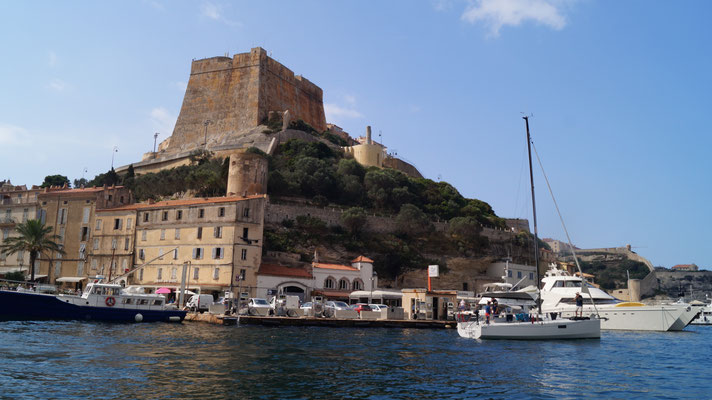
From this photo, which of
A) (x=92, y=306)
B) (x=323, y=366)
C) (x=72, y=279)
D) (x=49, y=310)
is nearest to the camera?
(x=323, y=366)

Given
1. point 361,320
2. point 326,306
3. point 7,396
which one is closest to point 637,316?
point 361,320

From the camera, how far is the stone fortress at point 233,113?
7906 centimetres

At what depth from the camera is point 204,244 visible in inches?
1925

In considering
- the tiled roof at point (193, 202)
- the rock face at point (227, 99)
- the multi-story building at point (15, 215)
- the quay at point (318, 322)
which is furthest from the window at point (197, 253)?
the rock face at point (227, 99)

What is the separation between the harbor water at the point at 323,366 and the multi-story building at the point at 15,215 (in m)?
29.1

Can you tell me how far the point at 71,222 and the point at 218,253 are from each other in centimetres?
1884

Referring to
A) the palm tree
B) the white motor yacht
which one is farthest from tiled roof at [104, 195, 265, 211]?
the white motor yacht

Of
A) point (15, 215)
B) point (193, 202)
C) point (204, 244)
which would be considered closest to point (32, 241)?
point (15, 215)

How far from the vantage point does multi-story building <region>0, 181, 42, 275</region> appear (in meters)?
55.9

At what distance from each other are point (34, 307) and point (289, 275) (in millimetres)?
20510

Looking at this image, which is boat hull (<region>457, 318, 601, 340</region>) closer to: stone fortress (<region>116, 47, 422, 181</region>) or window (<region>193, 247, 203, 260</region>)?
window (<region>193, 247, 203, 260</region>)

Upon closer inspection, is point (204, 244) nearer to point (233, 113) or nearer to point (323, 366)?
point (323, 366)

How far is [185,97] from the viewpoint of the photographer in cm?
8694

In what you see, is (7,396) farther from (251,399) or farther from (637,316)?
(637,316)
